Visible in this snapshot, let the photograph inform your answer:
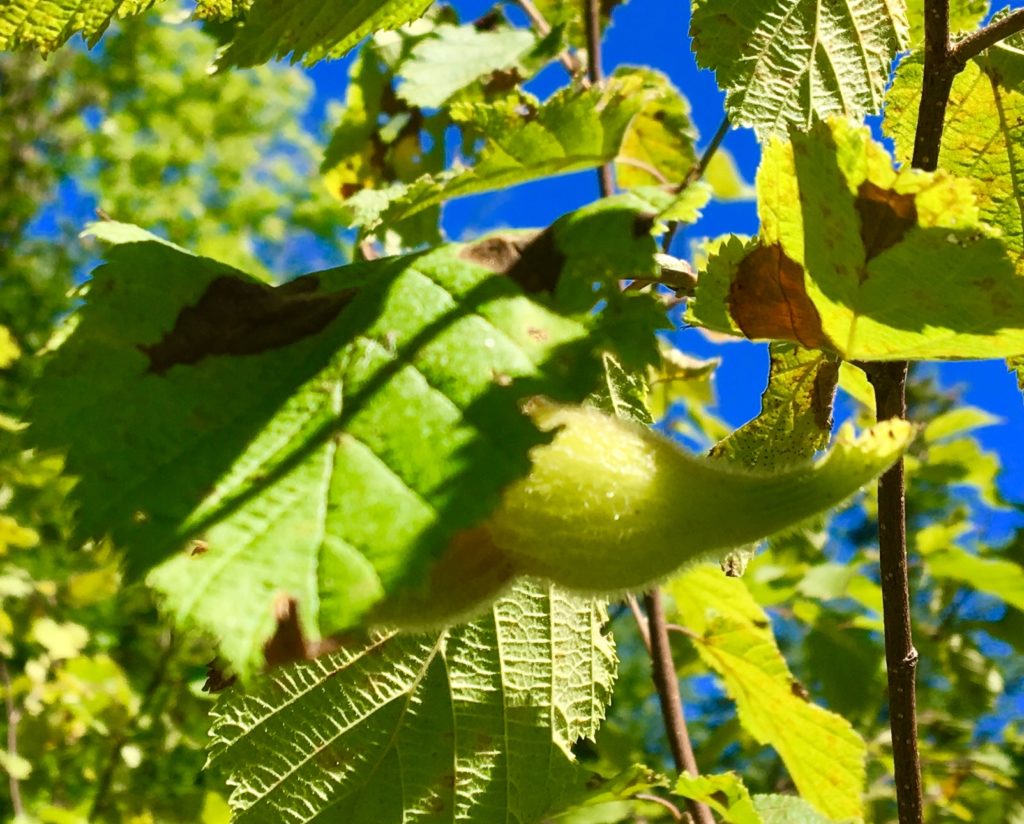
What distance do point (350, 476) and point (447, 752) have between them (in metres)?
0.40

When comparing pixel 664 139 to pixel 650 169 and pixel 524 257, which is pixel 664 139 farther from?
pixel 524 257

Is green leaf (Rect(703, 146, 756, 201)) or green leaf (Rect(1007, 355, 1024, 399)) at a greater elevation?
green leaf (Rect(703, 146, 756, 201))

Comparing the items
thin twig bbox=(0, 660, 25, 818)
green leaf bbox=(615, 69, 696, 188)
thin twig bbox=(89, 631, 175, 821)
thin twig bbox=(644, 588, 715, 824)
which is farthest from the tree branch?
thin twig bbox=(0, 660, 25, 818)

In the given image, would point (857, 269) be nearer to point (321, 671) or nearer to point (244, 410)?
point (244, 410)

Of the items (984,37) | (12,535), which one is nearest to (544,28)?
(984,37)

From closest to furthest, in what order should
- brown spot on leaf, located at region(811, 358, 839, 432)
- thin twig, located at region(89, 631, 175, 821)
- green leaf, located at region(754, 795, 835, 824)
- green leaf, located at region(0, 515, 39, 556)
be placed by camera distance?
brown spot on leaf, located at region(811, 358, 839, 432) < green leaf, located at region(754, 795, 835, 824) < thin twig, located at region(89, 631, 175, 821) < green leaf, located at region(0, 515, 39, 556)

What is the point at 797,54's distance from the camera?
754mm

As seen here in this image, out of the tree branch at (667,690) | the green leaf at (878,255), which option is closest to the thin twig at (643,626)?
the tree branch at (667,690)

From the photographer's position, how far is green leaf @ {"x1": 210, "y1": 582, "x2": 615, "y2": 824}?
777 millimetres

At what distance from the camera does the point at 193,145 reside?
12.2 m

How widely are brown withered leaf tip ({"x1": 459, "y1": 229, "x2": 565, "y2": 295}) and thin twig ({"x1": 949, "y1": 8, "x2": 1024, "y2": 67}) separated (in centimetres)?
31

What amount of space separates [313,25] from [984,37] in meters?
0.47

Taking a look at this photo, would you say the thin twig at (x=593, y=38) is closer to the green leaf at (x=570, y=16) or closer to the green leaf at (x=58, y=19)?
the green leaf at (x=570, y=16)

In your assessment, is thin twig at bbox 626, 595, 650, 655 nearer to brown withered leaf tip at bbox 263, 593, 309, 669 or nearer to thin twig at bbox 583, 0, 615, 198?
thin twig at bbox 583, 0, 615, 198
